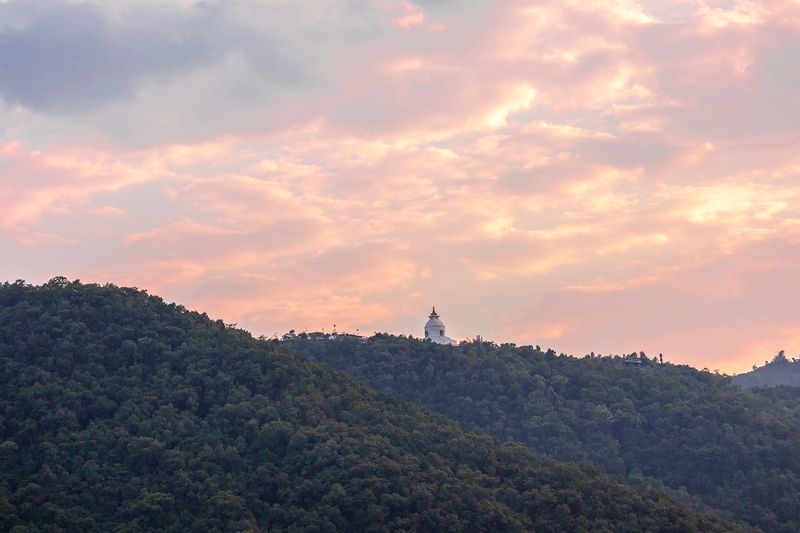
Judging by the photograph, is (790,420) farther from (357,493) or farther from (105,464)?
(105,464)

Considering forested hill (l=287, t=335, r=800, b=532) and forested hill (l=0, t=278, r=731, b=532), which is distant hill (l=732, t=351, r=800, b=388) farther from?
forested hill (l=0, t=278, r=731, b=532)

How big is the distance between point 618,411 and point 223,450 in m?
41.3

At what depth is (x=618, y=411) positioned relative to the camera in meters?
108

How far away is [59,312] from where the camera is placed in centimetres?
8688

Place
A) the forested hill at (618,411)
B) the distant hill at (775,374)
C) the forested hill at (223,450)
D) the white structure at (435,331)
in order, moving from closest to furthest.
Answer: the forested hill at (223,450)
the forested hill at (618,411)
the white structure at (435,331)
the distant hill at (775,374)

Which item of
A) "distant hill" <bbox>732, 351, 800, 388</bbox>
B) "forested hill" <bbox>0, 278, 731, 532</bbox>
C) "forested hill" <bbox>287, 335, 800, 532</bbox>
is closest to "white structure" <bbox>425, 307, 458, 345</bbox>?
"forested hill" <bbox>287, 335, 800, 532</bbox>

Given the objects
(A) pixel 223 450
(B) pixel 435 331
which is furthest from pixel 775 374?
(A) pixel 223 450

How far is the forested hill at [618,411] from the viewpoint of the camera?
94875 millimetres

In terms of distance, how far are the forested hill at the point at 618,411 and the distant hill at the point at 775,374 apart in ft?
203

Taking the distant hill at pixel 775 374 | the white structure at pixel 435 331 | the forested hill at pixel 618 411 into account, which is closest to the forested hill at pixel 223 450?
the forested hill at pixel 618 411

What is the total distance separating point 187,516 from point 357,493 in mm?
9350

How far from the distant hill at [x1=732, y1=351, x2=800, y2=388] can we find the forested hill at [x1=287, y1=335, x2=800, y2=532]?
203 ft

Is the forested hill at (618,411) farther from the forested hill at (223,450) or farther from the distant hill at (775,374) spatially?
the distant hill at (775,374)

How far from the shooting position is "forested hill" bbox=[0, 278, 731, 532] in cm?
7188
